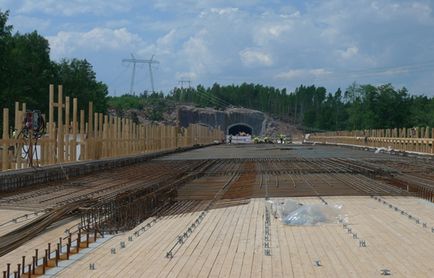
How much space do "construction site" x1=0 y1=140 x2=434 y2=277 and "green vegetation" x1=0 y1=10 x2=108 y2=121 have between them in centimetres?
3728

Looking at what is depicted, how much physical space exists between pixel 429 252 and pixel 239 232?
2609 mm

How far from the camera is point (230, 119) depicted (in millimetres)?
135125

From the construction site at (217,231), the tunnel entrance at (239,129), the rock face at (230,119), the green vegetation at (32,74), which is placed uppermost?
the green vegetation at (32,74)

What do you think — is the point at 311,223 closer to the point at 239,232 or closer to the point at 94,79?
the point at 239,232

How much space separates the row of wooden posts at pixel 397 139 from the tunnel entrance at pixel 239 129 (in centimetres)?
7255

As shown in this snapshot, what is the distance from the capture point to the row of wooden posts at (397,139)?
32000mm

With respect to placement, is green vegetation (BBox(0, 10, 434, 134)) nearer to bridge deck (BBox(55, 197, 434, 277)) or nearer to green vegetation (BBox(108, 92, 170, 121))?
green vegetation (BBox(108, 92, 170, 121))

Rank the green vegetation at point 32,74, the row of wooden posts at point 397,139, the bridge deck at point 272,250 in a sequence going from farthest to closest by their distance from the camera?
the green vegetation at point 32,74 → the row of wooden posts at point 397,139 → the bridge deck at point 272,250

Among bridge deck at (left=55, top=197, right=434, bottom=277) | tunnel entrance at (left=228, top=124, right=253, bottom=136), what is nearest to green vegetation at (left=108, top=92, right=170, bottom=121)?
tunnel entrance at (left=228, top=124, right=253, bottom=136)

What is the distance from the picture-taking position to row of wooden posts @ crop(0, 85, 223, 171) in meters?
17.6

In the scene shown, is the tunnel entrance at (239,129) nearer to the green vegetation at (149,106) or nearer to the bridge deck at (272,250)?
the green vegetation at (149,106)

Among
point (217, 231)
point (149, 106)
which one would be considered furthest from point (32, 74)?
point (149, 106)

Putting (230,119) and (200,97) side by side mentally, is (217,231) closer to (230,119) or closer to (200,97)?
(230,119)

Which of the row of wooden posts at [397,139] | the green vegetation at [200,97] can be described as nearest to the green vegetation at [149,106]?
the green vegetation at [200,97]
